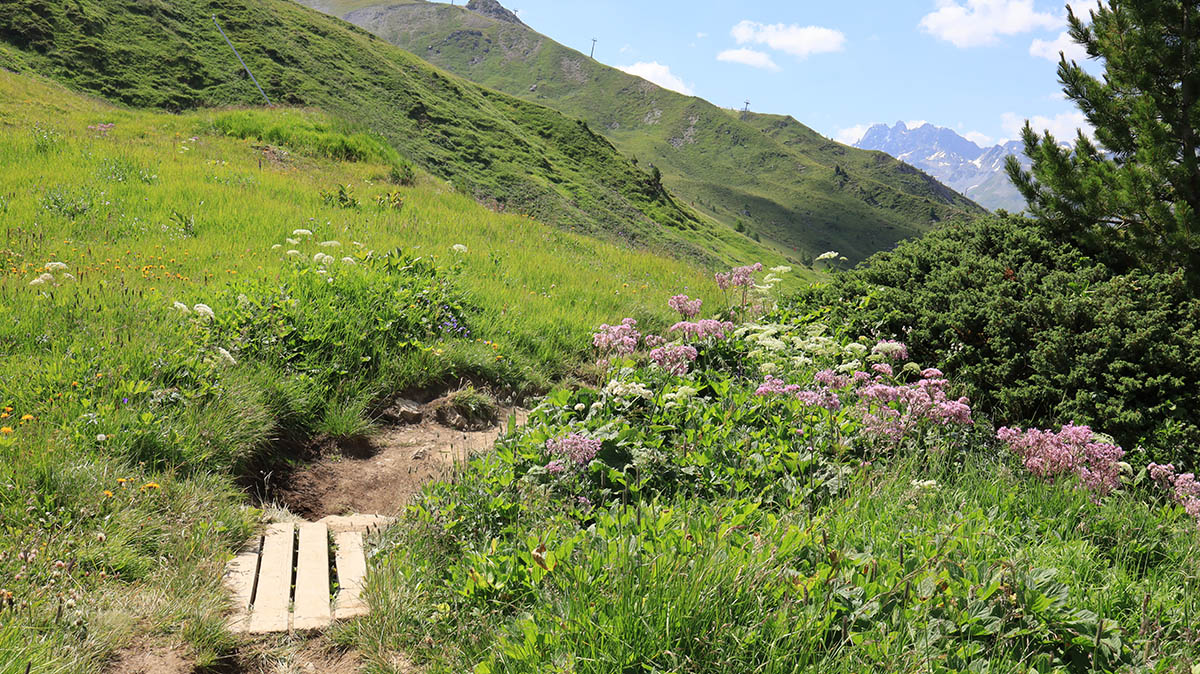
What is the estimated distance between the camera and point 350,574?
3.88 m

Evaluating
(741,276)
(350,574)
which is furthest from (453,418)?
(741,276)

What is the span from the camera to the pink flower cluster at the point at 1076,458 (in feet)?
13.3

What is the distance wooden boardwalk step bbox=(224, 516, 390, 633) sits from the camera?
3.43m

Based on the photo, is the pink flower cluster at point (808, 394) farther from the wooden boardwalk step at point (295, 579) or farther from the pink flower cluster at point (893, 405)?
the wooden boardwalk step at point (295, 579)

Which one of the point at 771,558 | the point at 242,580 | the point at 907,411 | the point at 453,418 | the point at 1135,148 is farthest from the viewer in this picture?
the point at 1135,148

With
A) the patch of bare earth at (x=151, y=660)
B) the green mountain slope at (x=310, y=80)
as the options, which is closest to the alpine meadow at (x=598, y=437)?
the patch of bare earth at (x=151, y=660)

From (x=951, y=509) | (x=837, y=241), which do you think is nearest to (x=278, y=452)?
→ (x=951, y=509)

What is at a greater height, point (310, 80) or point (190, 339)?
point (310, 80)

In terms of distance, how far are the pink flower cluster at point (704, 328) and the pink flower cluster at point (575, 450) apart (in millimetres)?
2186

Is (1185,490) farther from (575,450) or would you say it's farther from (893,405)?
(575,450)

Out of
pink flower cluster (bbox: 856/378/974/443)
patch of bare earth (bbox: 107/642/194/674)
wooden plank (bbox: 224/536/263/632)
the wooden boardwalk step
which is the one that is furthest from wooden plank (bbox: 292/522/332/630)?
pink flower cluster (bbox: 856/378/974/443)

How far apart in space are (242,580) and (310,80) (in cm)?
3950

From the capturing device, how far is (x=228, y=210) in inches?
391

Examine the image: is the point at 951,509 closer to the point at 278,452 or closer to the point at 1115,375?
the point at 1115,375
